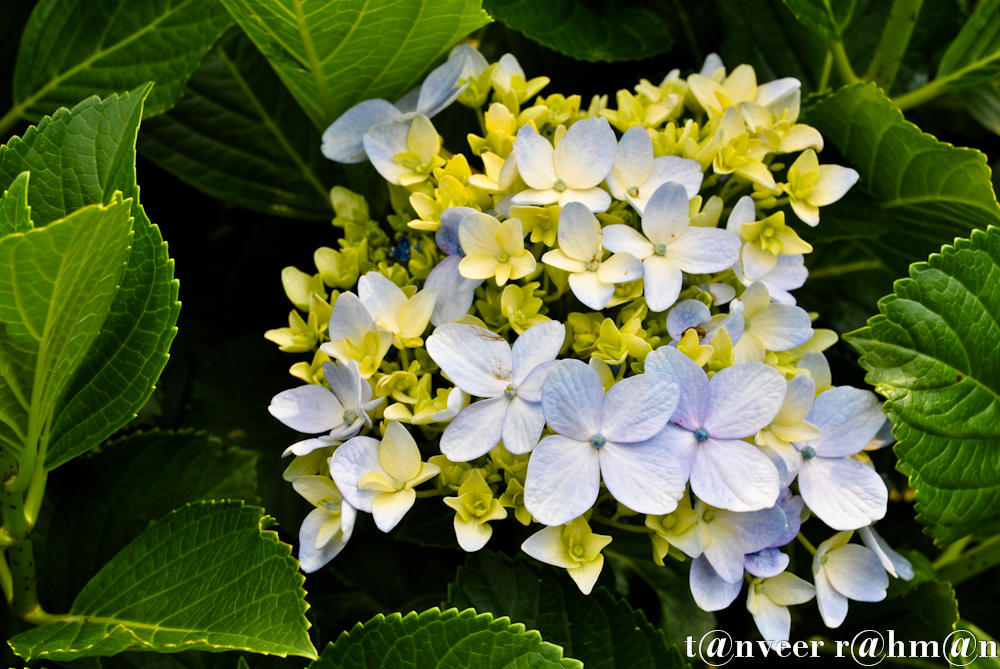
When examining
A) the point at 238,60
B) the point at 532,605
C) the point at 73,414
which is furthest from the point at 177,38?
the point at 532,605

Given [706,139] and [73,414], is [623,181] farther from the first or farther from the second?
[73,414]

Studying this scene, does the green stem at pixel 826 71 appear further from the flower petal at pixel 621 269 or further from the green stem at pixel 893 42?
the flower petal at pixel 621 269

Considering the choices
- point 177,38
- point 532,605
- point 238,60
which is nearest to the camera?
point 532,605

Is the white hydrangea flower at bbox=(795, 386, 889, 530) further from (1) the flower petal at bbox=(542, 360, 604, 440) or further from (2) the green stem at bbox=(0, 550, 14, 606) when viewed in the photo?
(2) the green stem at bbox=(0, 550, 14, 606)

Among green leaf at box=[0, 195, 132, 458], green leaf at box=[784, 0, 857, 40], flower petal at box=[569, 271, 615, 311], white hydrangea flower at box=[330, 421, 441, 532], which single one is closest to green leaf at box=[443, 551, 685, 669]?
white hydrangea flower at box=[330, 421, 441, 532]

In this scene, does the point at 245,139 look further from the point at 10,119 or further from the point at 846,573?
the point at 846,573

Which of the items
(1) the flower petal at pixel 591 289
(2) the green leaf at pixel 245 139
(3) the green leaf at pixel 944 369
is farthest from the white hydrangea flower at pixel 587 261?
(2) the green leaf at pixel 245 139
